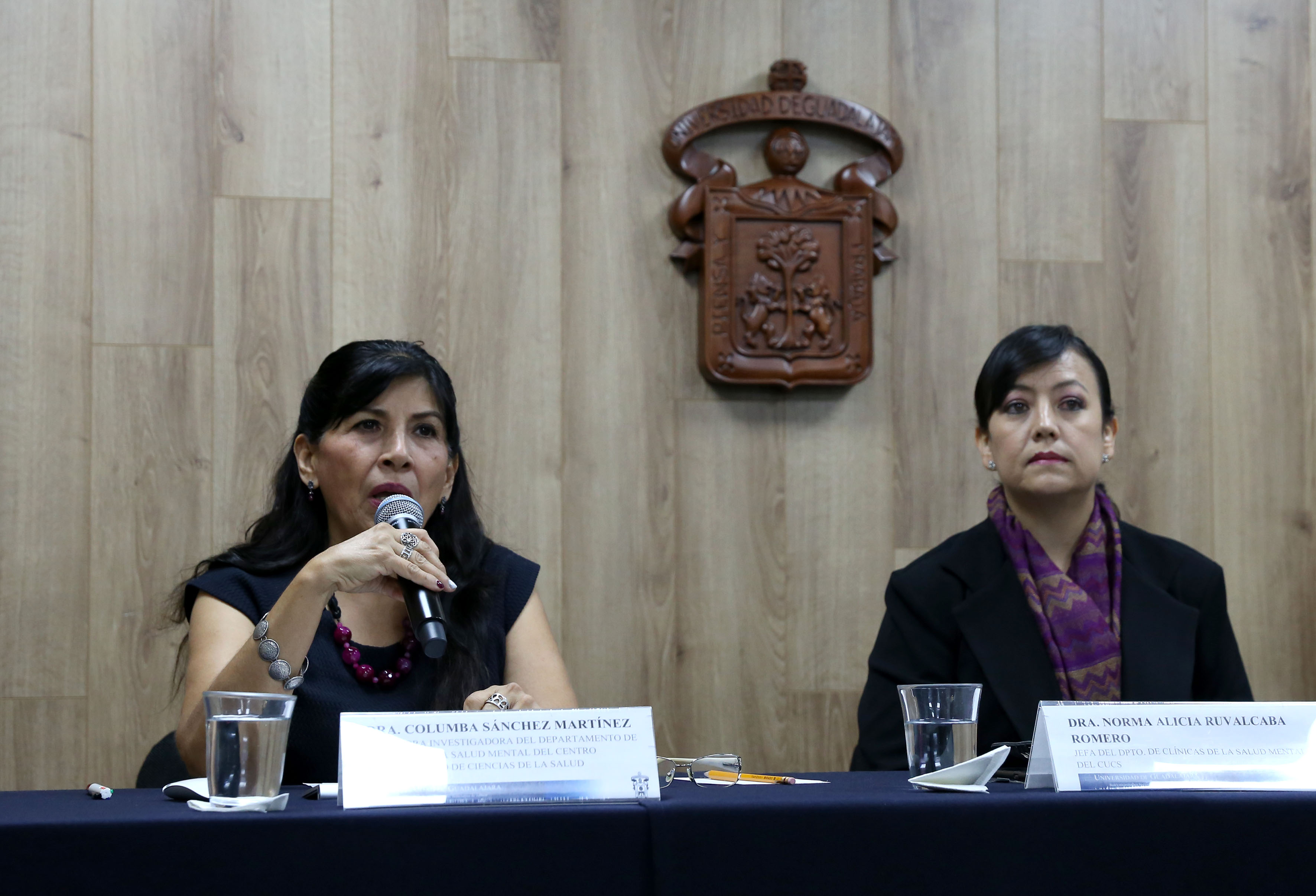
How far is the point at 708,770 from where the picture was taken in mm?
1356

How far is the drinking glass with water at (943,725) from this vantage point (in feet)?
4.09

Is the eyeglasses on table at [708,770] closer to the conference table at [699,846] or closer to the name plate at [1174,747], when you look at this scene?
the conference table at [699,846]

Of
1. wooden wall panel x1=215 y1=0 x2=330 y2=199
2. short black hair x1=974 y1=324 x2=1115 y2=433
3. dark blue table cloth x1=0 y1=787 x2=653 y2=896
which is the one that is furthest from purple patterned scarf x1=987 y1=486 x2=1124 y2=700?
wooden wall panel x1=215 y1=0 x2=330 y2=199

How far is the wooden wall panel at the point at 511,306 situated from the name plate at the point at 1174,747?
1.65 metres

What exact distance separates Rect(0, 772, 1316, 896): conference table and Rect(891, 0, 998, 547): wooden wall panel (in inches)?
68.3

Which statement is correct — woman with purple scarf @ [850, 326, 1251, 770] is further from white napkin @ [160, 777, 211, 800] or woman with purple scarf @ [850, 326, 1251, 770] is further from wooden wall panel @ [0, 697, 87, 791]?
wooden wall panel @ [0, 697, 87, 791]

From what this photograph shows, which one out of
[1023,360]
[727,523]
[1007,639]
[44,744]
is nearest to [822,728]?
[727,523]

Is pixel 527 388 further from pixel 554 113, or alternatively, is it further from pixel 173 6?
pixel 173 6

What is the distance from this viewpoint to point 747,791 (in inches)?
46.1

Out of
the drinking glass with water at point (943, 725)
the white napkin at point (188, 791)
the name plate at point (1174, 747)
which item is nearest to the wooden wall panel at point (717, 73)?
the drinking glass with water at point (943, 725)

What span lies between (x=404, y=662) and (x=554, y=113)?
139cm

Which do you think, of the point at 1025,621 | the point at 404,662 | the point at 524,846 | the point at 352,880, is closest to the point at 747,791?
the point at 524,846

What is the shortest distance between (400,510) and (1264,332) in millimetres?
2220

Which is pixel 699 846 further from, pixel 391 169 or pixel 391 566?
pixel 391 169
